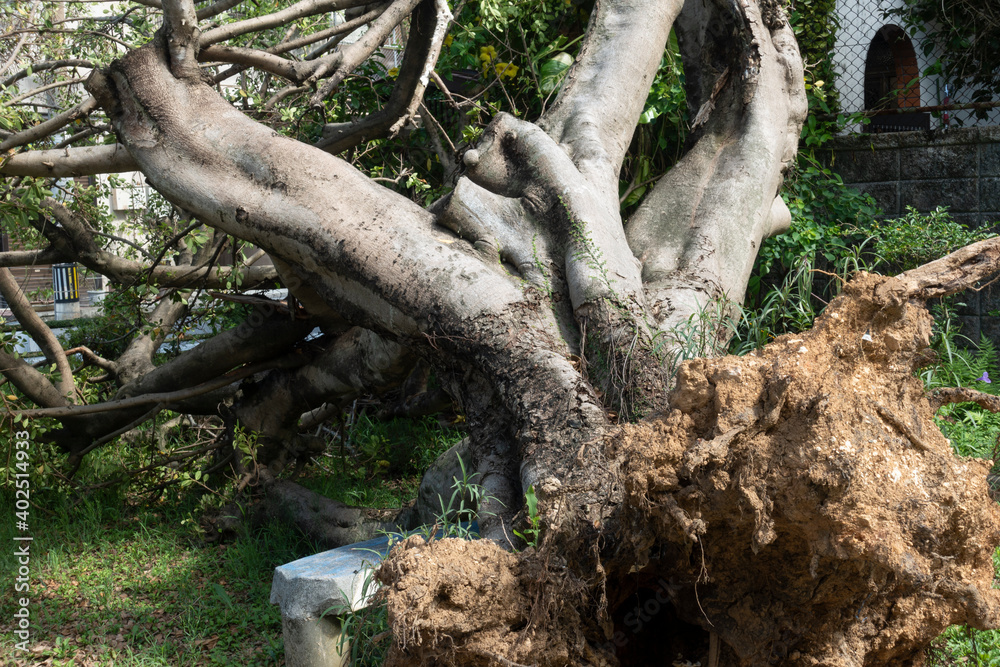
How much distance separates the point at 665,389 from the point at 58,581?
3.61m

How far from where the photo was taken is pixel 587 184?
3.60 meters

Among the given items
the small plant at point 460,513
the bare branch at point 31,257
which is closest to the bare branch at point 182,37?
the bare branch at point 31,257

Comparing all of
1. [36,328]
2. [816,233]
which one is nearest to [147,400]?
[36,328]

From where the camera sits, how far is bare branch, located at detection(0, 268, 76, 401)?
17.3ft

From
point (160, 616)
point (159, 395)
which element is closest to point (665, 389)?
point (160, 616)

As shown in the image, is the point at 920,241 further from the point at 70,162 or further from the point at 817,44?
the point at 70,162

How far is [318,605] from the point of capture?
8.99ft

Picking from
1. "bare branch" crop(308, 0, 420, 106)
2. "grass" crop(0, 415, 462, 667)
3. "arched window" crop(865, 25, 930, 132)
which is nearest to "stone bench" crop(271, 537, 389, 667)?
"grass" crop(0, 415, 462, 667)

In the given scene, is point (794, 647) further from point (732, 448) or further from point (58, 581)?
point (58, 581)

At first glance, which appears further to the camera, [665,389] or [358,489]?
[358,489]

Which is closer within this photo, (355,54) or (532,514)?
(532,514)

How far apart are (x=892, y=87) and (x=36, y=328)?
8820 millimetres

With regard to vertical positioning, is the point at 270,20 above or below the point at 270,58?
above

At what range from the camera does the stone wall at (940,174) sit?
5.85 m
